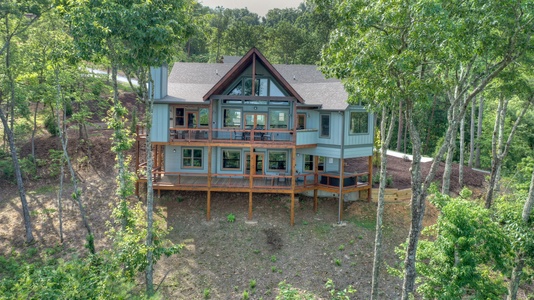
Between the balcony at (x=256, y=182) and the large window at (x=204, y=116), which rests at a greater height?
the large window at (x=204, y=116)

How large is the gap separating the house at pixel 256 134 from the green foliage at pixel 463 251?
799cm

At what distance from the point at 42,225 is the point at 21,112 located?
351 inches

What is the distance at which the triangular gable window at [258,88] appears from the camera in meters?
20.2

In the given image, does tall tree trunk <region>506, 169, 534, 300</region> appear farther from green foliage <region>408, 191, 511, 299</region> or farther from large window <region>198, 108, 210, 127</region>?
large window <region>198, 108, 210, 127</region>

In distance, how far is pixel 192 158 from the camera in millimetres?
21156

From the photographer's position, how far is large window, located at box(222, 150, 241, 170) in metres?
21.2

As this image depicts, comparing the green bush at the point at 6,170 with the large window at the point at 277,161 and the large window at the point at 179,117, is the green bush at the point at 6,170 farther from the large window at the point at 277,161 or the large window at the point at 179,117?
the large window at the point at 277,161

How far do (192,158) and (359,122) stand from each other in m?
10.2

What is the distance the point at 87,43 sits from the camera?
11.6 metres

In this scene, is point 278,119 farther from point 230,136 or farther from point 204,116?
point 204,116

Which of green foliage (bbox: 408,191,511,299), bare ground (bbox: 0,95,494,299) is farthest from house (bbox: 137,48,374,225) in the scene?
green foliage (bbox: 408,191,511,299)

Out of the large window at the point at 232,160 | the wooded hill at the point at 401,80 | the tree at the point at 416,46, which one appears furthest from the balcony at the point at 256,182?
the tree at the point at 416,46

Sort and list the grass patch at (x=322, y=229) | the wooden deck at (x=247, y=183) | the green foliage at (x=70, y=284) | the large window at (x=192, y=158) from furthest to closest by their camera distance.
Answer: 1. the large window at (x=192, y=158)
2. the wooden deck at (x=247, y=183)
3. the grass patch at (x=322, y=229)
4. the green foliage at (x=70, y=284)

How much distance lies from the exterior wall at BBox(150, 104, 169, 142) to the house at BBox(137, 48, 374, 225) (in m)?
0.05
